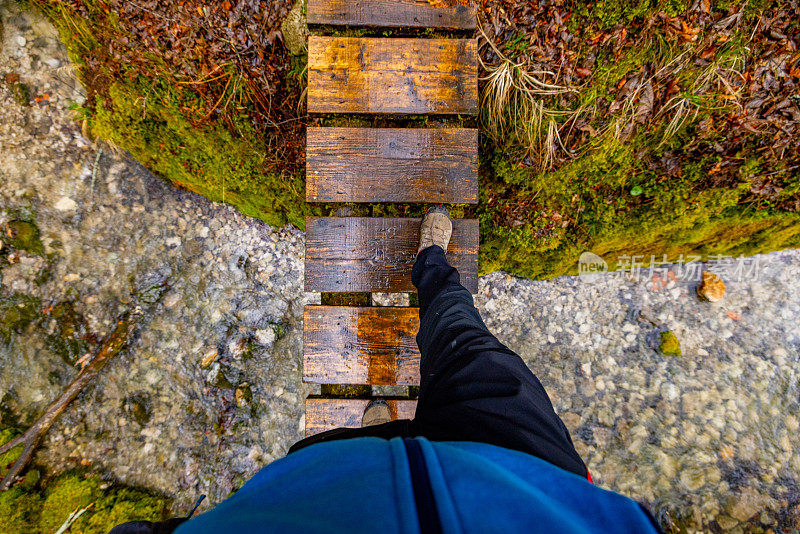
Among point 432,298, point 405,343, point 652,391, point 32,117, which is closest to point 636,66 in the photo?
point 432,298

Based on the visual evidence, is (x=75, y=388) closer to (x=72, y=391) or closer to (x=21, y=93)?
(x=72, y=391)

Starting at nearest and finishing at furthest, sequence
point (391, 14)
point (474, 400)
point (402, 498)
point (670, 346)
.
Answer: point (402, 498) < point (474, 400) < point (391, 14) < point (670, 346)

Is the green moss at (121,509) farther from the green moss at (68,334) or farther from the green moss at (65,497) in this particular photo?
the green moss at (68,334)

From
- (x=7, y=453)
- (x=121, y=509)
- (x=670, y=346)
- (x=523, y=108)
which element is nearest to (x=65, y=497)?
(x=121, y=509)

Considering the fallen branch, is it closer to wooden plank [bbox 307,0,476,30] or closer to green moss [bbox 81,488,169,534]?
green moss [bbox 81,488,169,534]

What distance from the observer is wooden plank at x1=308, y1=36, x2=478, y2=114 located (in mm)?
2217

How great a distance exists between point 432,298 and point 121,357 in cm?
287

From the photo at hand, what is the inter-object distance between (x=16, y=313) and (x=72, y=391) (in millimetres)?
802

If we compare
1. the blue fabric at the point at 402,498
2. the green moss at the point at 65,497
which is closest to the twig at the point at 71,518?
the green moss at the point at 65,497

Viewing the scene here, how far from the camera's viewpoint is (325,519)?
79cm

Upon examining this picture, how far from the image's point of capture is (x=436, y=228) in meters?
2.25

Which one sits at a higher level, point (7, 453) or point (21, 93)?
point (21, 93)

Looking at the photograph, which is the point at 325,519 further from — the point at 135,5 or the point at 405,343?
the point at 135,5

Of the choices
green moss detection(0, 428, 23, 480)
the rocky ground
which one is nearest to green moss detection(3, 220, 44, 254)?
the rocky ground
